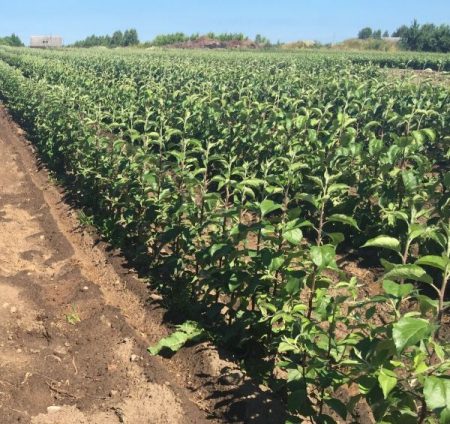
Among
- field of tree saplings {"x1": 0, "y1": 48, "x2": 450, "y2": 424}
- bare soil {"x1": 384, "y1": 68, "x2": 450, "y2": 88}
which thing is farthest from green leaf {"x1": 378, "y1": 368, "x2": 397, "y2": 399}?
bare soil {"x1": 384, "y1": 68, "x2": 450, "y2": 88}

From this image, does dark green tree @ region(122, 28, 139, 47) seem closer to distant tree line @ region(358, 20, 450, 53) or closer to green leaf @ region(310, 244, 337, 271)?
distant tree line @ region(358, 20, 450, 53)

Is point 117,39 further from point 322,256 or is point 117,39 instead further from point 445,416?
point 445,416

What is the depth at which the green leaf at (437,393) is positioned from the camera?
2131 mm

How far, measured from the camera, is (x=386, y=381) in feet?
8.25

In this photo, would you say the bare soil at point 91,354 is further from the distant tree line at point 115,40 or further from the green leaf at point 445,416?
the distant tree line at point 115,40

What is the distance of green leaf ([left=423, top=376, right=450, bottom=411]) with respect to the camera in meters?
2.13

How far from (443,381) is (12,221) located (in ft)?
27.1

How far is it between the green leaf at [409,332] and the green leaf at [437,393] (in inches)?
8.1

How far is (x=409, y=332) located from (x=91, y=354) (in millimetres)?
3817

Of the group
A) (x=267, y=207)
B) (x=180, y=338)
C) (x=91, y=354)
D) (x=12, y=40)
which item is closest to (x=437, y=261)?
(x=267, y=207)

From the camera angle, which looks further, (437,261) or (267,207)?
(267,207)

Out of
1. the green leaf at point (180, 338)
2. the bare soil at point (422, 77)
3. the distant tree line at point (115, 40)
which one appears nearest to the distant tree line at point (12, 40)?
the distant tree line at point (115, 40)

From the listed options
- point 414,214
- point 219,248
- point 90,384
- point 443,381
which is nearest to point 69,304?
point 90,384

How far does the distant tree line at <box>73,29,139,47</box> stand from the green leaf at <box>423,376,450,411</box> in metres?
101
